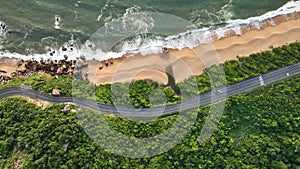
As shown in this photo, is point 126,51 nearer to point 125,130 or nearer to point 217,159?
point 125,130

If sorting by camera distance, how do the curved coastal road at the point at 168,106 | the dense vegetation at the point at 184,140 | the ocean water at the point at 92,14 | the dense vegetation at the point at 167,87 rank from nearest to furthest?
1. the dense vegetation at the point at 184,140
2. the curved coastal road at the point at 168,106
3. the dense vegetation at the point at 167,87
4. the ocean water at the point at 92,14

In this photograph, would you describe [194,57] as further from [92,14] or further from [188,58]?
[92,14]

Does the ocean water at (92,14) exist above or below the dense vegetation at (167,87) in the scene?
above

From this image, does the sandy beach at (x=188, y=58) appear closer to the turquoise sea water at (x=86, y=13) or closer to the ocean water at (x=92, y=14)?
the ocean water at (x=92, y=14)

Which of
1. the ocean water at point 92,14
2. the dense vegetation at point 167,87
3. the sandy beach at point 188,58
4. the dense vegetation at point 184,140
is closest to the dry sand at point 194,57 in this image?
the sandy beach at point 188,58

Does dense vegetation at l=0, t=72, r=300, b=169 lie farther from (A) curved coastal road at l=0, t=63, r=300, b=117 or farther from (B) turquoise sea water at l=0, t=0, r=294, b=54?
(B) turquoise sea water at l=0, t=0, r=294, b=54
